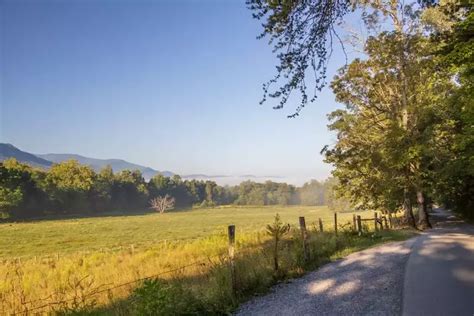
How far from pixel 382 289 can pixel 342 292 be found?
85cm

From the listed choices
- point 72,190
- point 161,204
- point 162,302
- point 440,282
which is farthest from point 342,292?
point 161,204

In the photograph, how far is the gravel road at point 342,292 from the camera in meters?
6.97

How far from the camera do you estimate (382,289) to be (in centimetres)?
801

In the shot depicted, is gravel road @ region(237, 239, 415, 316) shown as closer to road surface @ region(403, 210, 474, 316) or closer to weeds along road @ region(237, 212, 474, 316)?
weeds along road @ region(237, 212, 474, 316)

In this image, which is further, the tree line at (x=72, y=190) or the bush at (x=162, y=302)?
the tree line at (x=72, y=190)

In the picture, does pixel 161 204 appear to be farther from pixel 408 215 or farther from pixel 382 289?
pixel 382 289

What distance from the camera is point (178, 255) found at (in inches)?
808

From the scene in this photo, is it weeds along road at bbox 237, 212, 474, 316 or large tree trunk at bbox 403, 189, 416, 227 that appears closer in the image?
weeds along road at bbox 237, 212, 474, 316

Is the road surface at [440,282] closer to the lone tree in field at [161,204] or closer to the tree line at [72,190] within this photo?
the tree line at [72,190]

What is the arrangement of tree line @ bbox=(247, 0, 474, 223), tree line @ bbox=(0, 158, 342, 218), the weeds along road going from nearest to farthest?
1. the weeds along road
2. tree line @ bbox=(247, 0, 474, 223)
3. tree line @ bbox=(0, 158, 342, 218)

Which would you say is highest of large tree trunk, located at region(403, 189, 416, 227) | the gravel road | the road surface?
large tree trunk, located at region(403, 189, 416, 227)

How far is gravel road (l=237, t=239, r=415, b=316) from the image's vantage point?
6973 millimetres

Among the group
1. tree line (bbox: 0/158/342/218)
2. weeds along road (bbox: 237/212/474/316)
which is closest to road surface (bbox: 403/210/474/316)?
weeds along road (bbox: 237/212/474/316)

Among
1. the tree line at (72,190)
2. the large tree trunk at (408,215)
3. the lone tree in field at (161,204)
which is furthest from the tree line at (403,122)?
the lone tree in field at (161,204)
